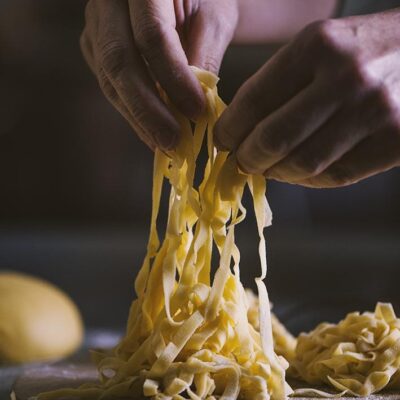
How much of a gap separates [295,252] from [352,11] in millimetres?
820

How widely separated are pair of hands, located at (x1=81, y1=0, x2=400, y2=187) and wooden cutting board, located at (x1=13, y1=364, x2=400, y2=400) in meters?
0.35

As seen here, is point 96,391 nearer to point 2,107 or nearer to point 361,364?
point 361,364

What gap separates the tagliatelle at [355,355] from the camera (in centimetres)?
114

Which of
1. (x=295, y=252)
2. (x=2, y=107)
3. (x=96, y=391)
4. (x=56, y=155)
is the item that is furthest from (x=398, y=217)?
(x=96, y=391)

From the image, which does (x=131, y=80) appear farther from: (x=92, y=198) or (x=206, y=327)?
(x=92, y=198)

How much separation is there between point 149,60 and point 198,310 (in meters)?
0.33

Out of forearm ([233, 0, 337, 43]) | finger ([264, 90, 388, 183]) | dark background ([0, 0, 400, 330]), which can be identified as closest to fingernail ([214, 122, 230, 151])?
finger ([264, 90, 388, 183])

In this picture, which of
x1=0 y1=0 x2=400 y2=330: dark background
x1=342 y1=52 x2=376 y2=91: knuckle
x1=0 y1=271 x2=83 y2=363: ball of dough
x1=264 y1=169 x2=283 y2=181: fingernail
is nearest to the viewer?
x1=342 y1=52 x2=376 y2=91: knuckle

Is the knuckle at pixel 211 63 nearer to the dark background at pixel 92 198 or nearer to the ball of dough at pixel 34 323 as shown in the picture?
the ball of dough at pixel 34 323

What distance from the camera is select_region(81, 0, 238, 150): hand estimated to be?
104cm

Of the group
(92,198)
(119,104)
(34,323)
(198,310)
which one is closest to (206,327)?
(198,310)

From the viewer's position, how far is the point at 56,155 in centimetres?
279

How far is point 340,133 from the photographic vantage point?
36.0 inches

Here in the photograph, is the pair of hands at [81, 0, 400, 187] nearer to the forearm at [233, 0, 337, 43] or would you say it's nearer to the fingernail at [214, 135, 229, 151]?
the fingernail at [214, 135, 229, 151]
